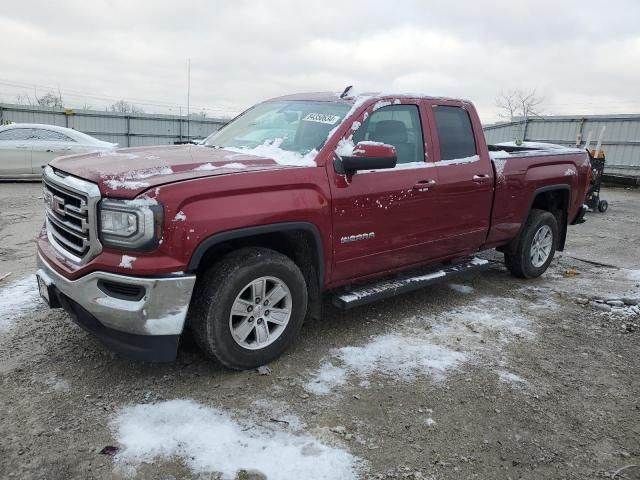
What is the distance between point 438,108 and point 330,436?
3074 millimetres

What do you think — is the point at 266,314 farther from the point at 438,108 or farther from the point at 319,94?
the point at 438,108

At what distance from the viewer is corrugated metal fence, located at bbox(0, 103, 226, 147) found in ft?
56.7

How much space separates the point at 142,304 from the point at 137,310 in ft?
0.15

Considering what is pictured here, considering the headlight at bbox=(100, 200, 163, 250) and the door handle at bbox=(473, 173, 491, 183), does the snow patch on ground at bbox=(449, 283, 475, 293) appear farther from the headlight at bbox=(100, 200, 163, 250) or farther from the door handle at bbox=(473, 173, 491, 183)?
the headlight at bbox=(100, 200, 163, 250)

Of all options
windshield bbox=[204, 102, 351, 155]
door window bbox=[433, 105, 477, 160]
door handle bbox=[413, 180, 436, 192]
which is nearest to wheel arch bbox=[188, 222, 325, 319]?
windshield bbox=[204, 102, 351, 155]

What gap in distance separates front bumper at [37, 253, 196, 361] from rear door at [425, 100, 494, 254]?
2440 mm

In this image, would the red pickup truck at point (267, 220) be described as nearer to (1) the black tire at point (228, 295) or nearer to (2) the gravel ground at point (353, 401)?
(1) the black tire at point (228, 295)

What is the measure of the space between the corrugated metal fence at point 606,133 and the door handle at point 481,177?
14.2 metres

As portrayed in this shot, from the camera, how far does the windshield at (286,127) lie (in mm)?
3943

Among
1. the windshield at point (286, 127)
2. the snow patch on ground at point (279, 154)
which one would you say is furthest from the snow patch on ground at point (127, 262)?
the windshield at point (286, 127)

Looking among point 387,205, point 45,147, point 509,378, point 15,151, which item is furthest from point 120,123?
point 509,378

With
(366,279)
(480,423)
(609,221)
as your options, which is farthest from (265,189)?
(609,221)

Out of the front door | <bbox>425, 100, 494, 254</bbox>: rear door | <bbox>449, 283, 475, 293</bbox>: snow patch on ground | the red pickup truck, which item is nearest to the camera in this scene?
the red pickup truck

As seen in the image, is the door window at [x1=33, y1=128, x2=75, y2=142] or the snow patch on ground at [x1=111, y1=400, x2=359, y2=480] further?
the door window at [x1=33, y1=128, x2=75, y2=142]
